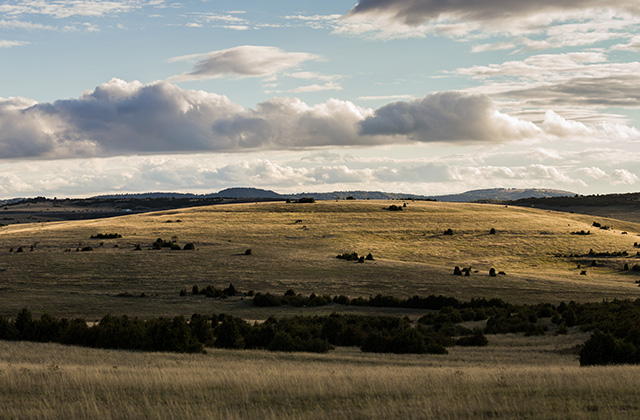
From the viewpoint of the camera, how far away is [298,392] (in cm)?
1641

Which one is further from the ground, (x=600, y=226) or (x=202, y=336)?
(x=600, y=226)

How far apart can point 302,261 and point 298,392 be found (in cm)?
5387

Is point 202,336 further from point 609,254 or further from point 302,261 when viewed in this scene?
point 609,254

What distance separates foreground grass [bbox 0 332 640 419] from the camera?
558 inches

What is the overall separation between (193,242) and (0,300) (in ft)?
119

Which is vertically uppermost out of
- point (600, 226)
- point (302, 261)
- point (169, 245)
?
point (169, 245)

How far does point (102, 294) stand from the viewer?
2061 inches

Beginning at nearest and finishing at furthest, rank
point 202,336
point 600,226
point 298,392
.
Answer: point 298,392
point 202,336
point 600,226

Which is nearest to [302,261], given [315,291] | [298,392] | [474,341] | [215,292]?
[315,291]

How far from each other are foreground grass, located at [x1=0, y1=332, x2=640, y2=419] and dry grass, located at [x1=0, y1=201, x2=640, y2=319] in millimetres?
25360

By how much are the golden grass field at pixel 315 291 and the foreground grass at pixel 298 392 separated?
67 millimetres

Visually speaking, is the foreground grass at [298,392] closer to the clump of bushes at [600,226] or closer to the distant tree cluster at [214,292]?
the distant tree cluster at [214,292]

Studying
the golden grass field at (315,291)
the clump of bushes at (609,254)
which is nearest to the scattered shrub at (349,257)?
the golden grass field at (315,291)

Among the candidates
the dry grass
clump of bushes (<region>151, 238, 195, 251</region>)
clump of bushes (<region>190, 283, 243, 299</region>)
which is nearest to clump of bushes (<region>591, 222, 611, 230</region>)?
the dry grass
